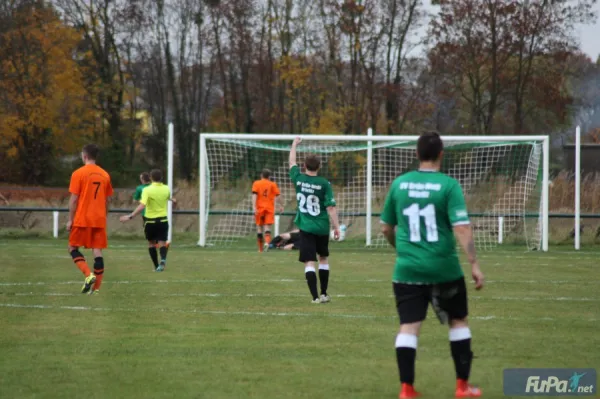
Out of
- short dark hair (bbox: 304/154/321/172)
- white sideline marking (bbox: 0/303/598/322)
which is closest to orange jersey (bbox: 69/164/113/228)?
white sideline marking (bbox: 0/303/598/322)

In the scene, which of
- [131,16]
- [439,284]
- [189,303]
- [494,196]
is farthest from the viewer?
[131,16]

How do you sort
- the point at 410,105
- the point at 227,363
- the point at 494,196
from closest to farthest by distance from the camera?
the point at 227,363 → the point at 494,196 → the point at 410,105

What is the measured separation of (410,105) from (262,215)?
22.9 m

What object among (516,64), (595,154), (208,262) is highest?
(516,64)

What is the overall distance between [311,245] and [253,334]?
3.03 m

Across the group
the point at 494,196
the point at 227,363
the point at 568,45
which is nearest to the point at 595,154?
the point at 568,45

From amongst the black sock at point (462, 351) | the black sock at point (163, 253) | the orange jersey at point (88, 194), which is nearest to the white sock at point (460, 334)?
the black sock at point (462, 351)

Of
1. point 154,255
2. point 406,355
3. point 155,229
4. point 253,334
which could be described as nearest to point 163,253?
point 154,255

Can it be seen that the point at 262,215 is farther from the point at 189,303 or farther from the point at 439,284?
the point at 439,284

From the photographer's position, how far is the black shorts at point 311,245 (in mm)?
12914

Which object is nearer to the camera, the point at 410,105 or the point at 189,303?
the point at 189,303

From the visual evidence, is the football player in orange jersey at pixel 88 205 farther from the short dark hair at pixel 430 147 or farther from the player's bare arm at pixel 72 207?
the short dark hair at pixel 430 147

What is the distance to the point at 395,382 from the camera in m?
7.52

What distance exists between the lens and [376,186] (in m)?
29.3
